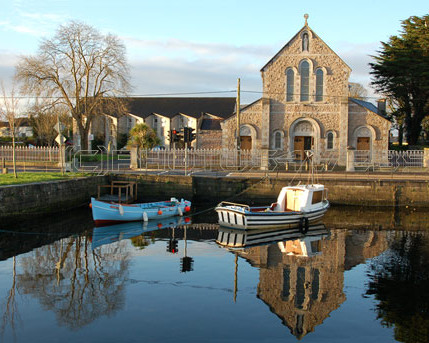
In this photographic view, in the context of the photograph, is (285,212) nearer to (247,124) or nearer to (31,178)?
(31,178)

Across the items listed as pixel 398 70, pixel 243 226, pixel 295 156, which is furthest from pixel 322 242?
pixel 398 70

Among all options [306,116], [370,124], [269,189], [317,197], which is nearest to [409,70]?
[370,124]

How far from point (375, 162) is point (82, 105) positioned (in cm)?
2965

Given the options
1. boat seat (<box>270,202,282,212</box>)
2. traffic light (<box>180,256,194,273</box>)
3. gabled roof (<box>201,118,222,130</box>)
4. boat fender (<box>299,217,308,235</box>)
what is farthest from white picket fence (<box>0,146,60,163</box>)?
gabled roof (<box>201,118,222,130</box>)

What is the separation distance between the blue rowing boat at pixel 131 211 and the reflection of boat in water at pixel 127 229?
1.00ft

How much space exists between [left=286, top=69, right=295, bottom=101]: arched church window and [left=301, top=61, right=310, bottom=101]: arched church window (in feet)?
2.87

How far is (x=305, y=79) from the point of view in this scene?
3944 cm

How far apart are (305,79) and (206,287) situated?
30.0m

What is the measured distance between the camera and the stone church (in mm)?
38719

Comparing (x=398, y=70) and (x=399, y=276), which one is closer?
(x=399, y=276)

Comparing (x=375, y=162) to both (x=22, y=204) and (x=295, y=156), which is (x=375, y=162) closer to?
(x=295, y=156)

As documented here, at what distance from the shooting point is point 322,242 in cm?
1908

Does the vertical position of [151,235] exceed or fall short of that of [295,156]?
it falls short

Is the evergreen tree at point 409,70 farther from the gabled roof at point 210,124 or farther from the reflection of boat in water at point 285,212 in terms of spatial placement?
the reflection of boat in water at point 285,212
